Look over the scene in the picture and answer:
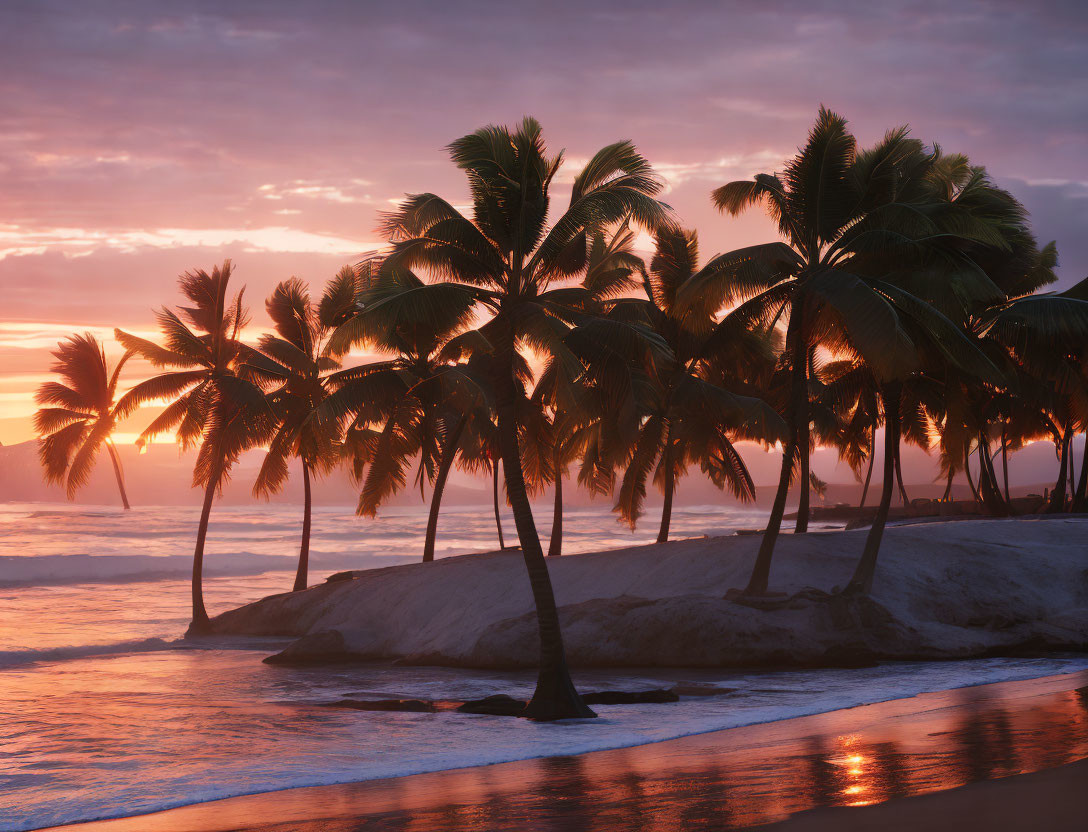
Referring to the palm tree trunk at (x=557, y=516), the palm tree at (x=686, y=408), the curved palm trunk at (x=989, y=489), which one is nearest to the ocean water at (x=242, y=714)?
the palm tree trunk at (x=557, y=516)

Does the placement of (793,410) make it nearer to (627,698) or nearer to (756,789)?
(627,698)

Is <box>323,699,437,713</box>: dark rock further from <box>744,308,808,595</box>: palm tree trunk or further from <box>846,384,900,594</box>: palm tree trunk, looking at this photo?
<box>846,384,900,594</box>: palm tree trunk

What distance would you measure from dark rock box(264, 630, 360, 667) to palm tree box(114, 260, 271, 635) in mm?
6077

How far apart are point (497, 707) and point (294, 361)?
1660cm

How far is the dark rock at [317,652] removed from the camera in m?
22.1

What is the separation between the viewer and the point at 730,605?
1930cm

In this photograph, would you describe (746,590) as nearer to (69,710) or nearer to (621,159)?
(621,159)

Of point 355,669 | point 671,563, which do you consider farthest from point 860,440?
point 355,669

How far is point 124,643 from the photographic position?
89.6 feet

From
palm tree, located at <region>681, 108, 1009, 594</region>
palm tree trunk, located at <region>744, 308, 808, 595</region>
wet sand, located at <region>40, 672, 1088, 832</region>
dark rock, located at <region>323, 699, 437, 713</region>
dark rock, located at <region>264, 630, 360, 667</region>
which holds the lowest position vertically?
dark rock, located at <region>264, 630, 360, 667</region>

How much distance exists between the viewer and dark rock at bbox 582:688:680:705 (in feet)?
48.1

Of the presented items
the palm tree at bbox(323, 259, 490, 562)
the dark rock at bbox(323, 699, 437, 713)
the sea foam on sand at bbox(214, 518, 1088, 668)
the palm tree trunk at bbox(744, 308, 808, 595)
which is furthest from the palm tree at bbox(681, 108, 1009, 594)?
the dark rock at bbox(323, 699, 437, 713)

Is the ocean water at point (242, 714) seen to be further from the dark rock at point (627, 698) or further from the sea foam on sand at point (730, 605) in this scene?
the sea foam on sand at point (730, 605)

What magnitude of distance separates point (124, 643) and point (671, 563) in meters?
15.1
